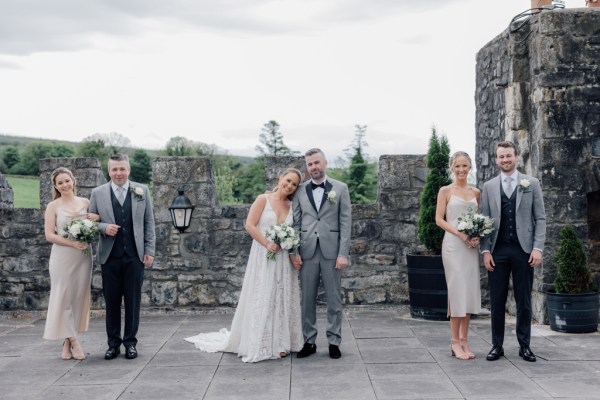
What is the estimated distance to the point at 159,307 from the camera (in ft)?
29.6

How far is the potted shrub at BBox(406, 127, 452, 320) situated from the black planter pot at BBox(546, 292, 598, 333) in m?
1.20

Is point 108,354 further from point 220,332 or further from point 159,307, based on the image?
point 159,307

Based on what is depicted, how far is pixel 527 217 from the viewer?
20.3ft

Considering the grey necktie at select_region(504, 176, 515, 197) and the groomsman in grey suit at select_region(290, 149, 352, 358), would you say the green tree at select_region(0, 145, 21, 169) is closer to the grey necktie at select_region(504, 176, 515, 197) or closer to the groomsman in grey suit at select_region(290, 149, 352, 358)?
the groomsman in grey suit at select_region(290, 149, 352, 358)

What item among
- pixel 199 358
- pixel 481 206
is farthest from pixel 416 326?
pixel 199 358

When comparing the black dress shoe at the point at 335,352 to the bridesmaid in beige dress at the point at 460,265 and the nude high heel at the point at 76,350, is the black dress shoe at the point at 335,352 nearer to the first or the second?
the bridesmaid in beige dress at the point at 460,265

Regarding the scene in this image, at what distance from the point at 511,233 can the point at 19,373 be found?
4340 mm

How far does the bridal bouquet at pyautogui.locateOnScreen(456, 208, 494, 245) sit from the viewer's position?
611 centimetres

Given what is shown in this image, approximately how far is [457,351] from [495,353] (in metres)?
0.33

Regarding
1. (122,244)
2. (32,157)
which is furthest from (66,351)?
(32,157)

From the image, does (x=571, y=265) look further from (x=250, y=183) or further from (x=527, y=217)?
(x=250, y=183)

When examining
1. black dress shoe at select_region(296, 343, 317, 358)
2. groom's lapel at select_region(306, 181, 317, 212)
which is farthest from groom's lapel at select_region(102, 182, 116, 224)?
black dress shoe at select_region(296, 343, 317, 358)

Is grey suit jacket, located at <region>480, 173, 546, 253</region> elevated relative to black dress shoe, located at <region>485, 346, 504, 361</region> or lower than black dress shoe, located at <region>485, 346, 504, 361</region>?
elevated

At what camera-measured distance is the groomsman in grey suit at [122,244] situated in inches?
257
